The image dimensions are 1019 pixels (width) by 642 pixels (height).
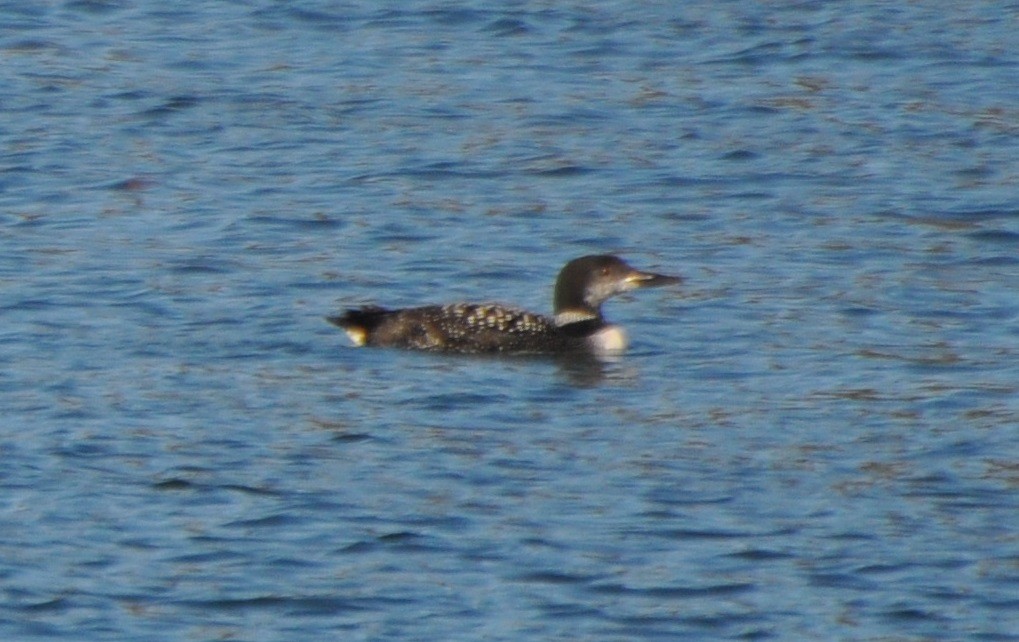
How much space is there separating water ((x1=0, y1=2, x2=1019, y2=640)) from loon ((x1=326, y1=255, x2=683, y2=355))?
144 millimetres

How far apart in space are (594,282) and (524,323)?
0.48 m

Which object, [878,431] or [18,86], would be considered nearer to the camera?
[878,431]

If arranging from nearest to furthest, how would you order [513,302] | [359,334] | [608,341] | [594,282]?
[359,334]
[608,341]
[594,282]
[513,302]

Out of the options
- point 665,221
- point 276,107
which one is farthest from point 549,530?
point 276,107

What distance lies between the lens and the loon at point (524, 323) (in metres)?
10.5

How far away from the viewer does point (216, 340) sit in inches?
411

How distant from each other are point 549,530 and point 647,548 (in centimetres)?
35

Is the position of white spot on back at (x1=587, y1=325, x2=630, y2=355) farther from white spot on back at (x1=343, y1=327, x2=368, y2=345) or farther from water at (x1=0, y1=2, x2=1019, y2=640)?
white spot on back at (x1=343, y1=327, x2=368, y2=345)

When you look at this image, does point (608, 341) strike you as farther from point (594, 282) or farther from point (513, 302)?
point (513, 302)

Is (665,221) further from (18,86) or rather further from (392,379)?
(18,86)

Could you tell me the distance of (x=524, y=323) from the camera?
35.2ft

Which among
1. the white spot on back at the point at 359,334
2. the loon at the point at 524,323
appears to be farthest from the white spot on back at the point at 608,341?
the white spot on back at the point at 359,334

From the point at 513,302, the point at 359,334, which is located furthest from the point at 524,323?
the point at 513,302

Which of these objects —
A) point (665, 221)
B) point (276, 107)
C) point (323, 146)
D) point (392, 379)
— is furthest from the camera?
point (276, 107)
